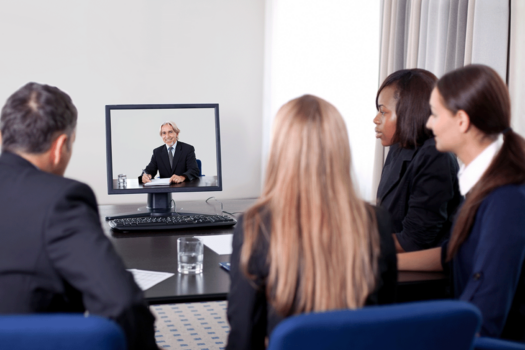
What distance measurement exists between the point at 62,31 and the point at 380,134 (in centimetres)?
325

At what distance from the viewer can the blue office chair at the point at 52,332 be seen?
82 centimetres

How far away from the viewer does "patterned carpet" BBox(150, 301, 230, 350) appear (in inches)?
108

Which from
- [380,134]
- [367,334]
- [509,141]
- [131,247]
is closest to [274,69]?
[380,134]

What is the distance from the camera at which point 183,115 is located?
2.48 metres

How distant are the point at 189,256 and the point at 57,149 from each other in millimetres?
550

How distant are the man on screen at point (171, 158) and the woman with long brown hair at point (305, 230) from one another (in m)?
1.29

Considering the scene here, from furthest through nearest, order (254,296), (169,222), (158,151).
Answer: (158,151) < (169,222) < (254,296)

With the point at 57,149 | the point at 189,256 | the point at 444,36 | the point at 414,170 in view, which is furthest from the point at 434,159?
the point at 444,36

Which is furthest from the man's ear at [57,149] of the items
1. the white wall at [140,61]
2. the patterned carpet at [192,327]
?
the white wall at [140,61]

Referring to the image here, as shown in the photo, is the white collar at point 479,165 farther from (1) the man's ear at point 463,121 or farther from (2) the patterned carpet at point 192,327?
(2) the patterned carpet at point 192,327

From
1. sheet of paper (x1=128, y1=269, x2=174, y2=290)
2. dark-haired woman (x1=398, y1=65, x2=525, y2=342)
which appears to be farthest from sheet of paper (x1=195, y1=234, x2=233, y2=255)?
dark-haired woman (x1=398, y1=65, x2=525, y2=342)

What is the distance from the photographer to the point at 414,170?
6.48 ft

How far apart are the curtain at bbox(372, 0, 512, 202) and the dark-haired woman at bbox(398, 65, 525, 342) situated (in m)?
0.96

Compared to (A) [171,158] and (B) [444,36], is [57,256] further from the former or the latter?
(B) [444,36]
